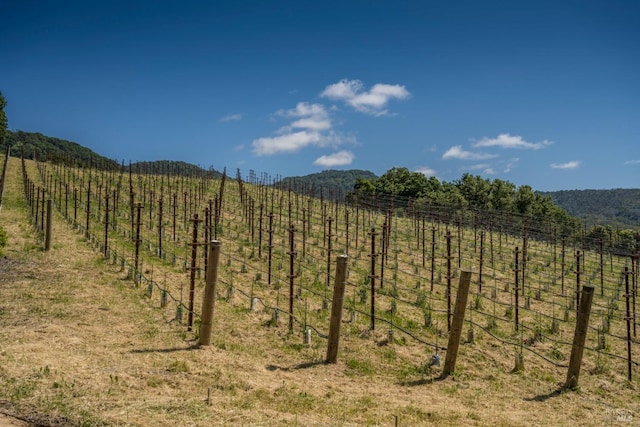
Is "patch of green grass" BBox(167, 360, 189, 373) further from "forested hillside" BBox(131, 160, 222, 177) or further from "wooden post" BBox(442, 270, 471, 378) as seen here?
"forested hillside" BBox(131, 160, 222, 177)

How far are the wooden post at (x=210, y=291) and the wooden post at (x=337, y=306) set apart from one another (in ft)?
7.11

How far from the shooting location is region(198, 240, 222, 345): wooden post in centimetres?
795

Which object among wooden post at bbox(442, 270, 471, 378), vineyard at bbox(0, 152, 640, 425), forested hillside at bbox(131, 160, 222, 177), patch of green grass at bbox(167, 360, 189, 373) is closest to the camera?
vineyard at bbox(0, 152, 640, 425)

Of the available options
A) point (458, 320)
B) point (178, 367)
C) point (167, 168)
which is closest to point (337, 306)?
point (458, 320)

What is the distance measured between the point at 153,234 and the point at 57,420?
19230 millimetres

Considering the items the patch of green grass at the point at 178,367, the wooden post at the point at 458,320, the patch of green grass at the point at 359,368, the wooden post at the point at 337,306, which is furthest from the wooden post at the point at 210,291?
the wooden post at the point at 458,320

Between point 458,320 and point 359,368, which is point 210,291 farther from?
point 458,320

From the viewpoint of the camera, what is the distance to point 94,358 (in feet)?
23.5

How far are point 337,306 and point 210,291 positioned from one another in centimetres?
234

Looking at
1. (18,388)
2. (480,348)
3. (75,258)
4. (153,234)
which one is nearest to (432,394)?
(480,348)

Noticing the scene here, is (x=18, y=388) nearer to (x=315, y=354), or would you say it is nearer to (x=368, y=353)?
(x=315, y=354)

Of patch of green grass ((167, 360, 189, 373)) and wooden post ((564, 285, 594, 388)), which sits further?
wooden post ((564, 285, 594, 388))

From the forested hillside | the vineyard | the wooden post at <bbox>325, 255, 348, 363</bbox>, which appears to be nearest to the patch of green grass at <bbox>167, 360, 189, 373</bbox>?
the vineyard

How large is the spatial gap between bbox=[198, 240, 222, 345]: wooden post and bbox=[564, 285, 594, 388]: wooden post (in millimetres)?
6279
